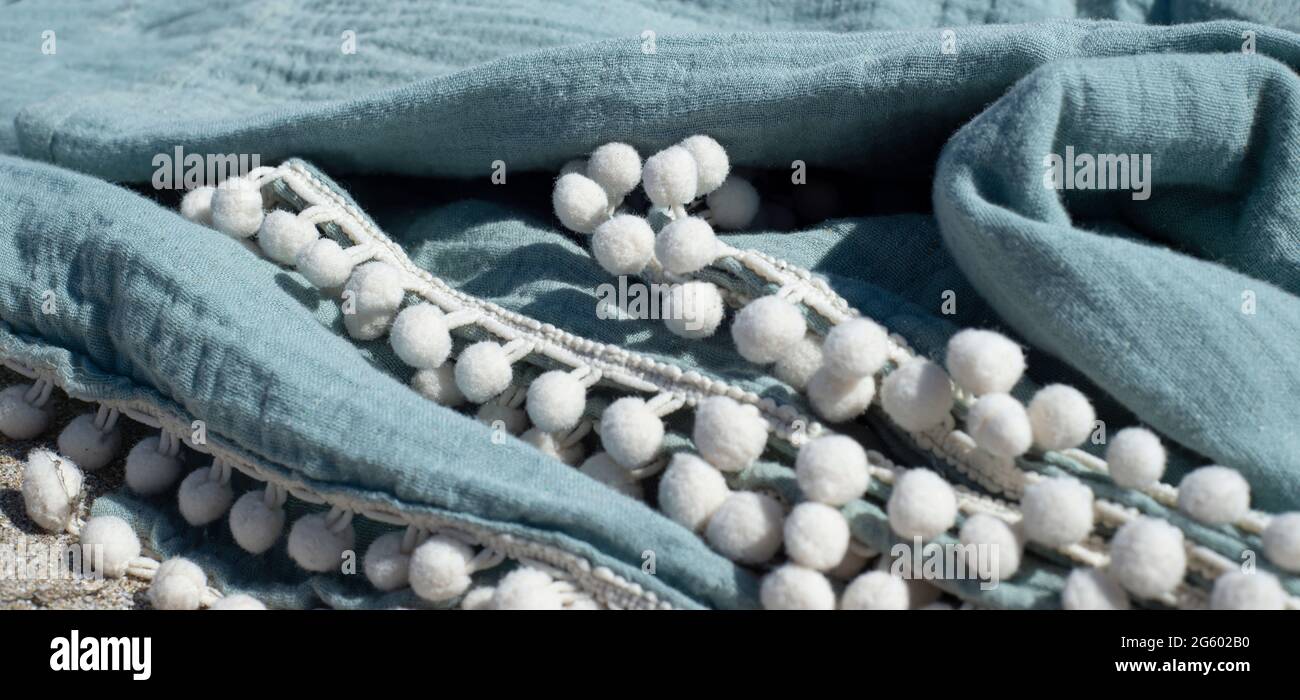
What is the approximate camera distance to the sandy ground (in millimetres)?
794

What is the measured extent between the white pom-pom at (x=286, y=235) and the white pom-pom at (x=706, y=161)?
27cm

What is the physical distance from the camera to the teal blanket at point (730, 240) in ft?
2.25

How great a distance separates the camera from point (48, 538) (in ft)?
2.74

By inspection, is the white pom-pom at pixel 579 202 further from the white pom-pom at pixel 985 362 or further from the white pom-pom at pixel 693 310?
the white pom-pom at pixel 985 362

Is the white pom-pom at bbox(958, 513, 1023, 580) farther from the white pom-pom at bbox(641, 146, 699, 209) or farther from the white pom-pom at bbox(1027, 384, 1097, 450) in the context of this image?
the white pom-pom at bbox(641, 146, 699, 209)

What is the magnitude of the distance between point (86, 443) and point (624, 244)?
428mm

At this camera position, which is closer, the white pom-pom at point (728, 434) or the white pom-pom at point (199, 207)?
the white pom-pom at point (728, 434)

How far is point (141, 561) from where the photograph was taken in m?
0.81

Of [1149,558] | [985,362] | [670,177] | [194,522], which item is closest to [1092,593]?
[1149,558]

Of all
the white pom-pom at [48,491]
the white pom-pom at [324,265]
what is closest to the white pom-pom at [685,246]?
the white pom-pom at [324,265]

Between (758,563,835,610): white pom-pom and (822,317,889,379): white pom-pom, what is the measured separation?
0.40 feet

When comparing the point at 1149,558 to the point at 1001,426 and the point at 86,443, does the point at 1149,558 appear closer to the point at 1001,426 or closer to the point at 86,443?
the point at 1001,426

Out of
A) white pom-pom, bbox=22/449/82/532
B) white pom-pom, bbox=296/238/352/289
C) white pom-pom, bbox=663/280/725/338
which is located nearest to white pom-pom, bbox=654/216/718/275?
white pom-pom, bbox=663/280/725/338

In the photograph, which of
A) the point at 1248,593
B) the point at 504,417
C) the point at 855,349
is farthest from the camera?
the point at 504,417
